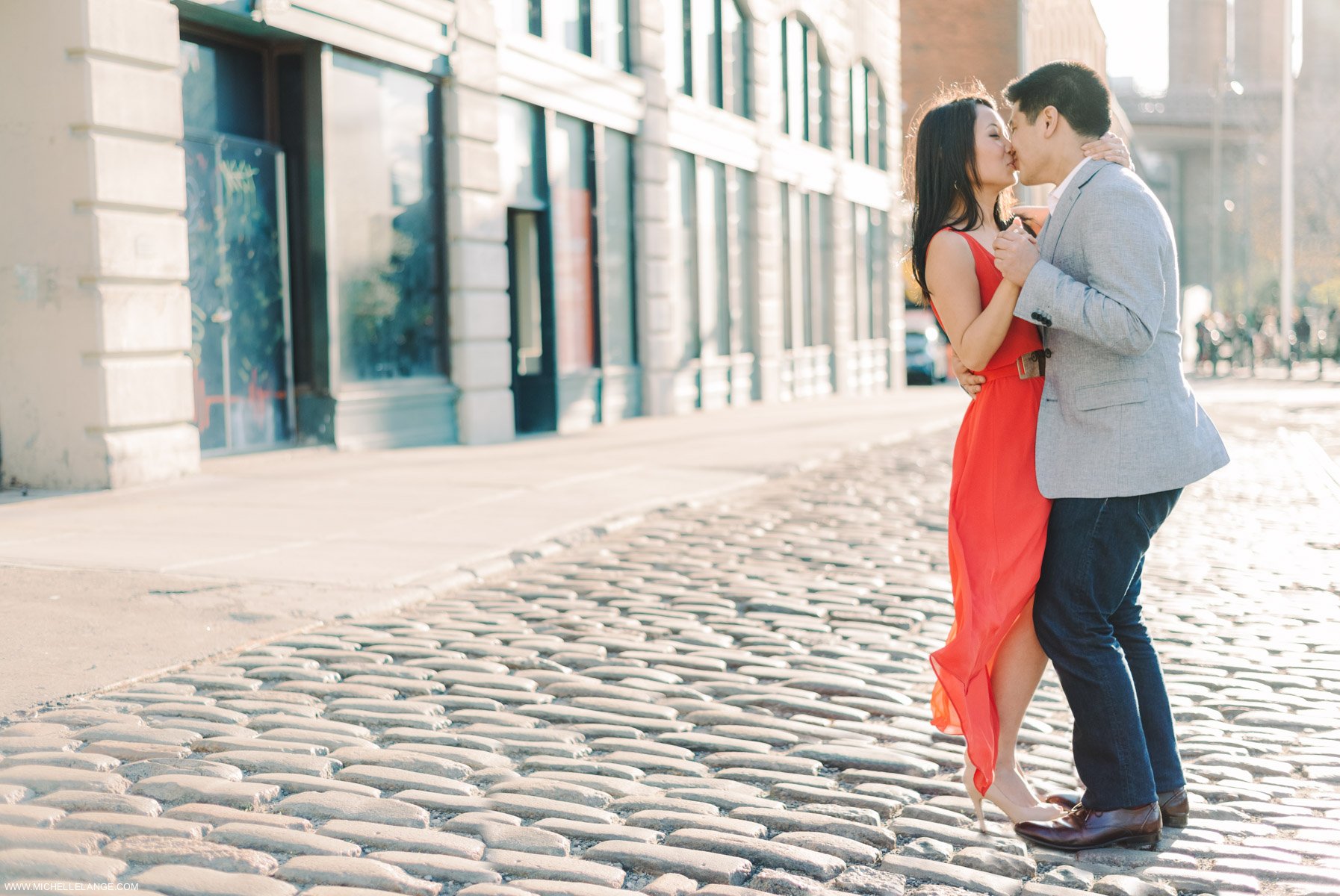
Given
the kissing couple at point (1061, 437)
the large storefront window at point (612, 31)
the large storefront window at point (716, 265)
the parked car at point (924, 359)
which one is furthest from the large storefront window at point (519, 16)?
the parked car at point (924, 359)

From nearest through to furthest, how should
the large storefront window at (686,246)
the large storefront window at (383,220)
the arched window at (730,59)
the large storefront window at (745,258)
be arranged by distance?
the large storefront window at (383,220), the large storefront window at (686,246), the arched window at (730,59), the large storefront window at (745,258)

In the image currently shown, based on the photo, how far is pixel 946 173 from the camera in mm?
3777

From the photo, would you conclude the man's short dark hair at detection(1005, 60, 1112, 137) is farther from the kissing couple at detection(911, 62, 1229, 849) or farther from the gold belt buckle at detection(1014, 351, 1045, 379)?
the gold belt buckle at detection(1014, 351, 1045, 379)

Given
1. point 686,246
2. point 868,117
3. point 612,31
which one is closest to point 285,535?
point 612,31

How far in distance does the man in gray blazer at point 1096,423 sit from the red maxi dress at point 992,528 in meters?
0.06

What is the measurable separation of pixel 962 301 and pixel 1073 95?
56 cm

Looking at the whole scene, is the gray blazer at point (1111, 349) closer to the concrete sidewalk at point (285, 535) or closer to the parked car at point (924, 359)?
the concrete sidewalk at point (285, 535)

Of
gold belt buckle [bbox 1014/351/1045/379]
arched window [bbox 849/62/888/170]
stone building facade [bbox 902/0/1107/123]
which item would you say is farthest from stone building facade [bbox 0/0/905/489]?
stone building facade [bbox 902/0/1107/123]

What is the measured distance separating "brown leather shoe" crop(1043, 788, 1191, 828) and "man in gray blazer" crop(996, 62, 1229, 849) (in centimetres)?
13

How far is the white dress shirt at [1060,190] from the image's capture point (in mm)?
3609

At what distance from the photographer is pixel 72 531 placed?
328 inches

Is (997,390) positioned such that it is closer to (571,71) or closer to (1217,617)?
(1217,617)

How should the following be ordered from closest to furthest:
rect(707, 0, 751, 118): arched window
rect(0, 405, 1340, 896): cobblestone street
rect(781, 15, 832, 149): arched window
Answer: rect(0, 405, 1340, 896): cobblestone street < rect(707, 0, 751, 118): arched window < rect(781, 15, 832, 149): arched window

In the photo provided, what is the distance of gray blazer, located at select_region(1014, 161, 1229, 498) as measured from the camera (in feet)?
11.4
